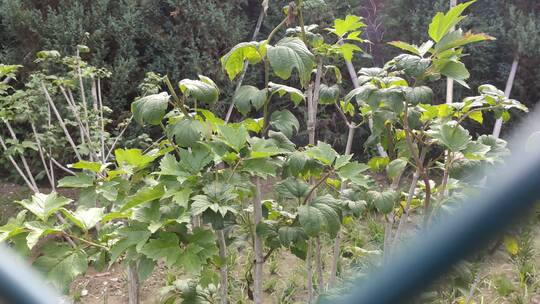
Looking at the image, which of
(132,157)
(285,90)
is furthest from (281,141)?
(132,157)

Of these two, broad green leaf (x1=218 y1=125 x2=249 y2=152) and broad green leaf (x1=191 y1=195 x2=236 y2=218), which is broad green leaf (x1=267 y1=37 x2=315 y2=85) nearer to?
broad green leaf (x1=218 y1=125 x2=249 y2=152)

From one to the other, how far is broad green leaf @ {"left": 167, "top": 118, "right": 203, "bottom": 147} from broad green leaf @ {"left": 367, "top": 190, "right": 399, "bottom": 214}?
29.0 inches

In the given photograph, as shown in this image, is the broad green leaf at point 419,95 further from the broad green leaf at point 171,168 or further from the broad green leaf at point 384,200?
the broad green leaf at point 171,168

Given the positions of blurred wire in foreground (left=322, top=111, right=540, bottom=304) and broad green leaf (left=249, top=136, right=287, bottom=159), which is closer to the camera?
blurred wire in foreground (left=322, top=111, right=540, bottom=304)

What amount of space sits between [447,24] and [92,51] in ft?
15.6

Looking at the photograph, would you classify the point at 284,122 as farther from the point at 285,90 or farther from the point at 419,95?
the point at 419,95

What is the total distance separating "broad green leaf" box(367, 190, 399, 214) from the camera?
6.19 ft

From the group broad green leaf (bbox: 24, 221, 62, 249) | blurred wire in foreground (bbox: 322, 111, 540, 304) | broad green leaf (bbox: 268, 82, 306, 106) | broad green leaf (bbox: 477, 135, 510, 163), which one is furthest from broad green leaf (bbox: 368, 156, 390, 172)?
blurred wire in foreground (bbox: 322, 111, 540, 304)

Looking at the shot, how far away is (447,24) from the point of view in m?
1.60

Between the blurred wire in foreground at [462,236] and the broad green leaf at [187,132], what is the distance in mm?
906

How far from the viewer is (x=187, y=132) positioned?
4.96 feet

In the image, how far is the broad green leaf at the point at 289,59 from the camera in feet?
4.84

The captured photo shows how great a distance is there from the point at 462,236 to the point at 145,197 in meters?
1.09

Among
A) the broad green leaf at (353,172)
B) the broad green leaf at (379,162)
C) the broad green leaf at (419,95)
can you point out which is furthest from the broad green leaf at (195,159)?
the broad green leaf at (379,162)
